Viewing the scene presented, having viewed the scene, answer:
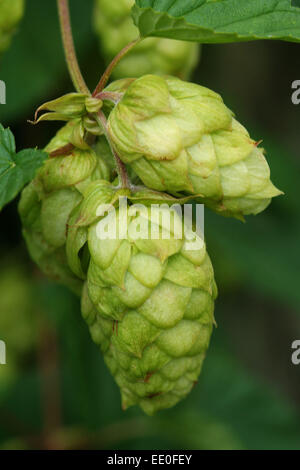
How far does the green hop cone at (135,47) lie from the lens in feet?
5.06

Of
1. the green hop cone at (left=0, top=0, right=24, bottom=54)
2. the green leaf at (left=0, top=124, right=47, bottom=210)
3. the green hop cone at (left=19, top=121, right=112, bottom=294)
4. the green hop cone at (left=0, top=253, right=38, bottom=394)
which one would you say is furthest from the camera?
the green hop cone at (left=0, top=253, right=38, bottom=394)

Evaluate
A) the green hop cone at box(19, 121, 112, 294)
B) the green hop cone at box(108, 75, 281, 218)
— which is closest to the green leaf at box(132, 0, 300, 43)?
the green hop cone at box(108, 75, 281, 218)

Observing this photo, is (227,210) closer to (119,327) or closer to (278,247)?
(119,327)

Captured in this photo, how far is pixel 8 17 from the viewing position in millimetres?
1374

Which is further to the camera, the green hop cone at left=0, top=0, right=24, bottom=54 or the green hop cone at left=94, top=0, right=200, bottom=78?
the green hop cone at left=94, top=0, right=200, bottom=78

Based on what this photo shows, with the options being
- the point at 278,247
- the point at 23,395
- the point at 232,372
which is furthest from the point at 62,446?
the point at 278,247

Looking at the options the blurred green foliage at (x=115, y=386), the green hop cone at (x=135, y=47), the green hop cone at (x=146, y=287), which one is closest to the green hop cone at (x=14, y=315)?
the blurred green foliage at (x=115, y=386)

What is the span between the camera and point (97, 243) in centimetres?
100

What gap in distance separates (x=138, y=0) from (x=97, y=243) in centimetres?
42

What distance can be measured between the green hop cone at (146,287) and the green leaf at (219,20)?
0.86ft

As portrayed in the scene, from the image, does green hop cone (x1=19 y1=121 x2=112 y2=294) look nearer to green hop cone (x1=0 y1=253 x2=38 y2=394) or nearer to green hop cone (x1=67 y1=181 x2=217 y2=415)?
green hop cone (x1=67 y1=181 x2=217 y2=415)

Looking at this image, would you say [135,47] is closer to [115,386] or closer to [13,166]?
[13,166]

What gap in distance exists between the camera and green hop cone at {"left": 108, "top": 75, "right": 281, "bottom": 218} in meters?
0.99

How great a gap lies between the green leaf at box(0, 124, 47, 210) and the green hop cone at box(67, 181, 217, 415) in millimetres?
94
